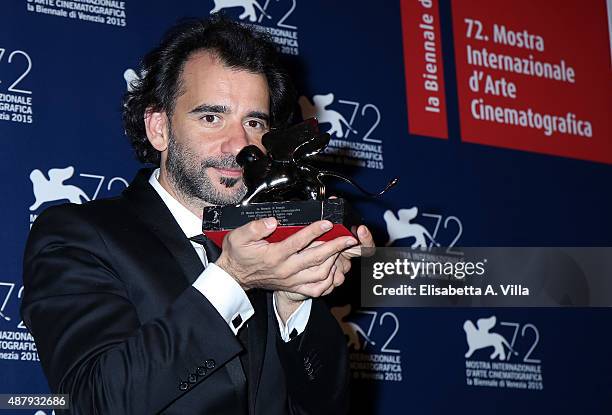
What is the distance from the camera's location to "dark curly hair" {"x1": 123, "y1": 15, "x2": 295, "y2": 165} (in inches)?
104

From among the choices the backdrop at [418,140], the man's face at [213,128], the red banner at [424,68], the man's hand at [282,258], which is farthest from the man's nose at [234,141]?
the red banner at [424,68]

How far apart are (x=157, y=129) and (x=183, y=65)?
0.68 ft

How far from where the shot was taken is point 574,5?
15.3ft

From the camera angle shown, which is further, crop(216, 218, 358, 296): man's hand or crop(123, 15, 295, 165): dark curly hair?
crop(123, 15, 295, 165): dark curly hair

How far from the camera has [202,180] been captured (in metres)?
2.42

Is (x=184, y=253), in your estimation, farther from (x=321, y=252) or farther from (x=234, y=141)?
(x=321, y=252)

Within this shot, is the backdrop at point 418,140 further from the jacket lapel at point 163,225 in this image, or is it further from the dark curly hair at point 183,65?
the jacket lapel at point 163,225

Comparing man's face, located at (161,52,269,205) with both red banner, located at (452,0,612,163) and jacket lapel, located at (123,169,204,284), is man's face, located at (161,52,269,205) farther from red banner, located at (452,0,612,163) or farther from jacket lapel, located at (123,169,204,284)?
red banner, located at (452,0,612,163)

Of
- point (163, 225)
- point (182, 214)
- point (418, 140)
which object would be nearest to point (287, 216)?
point (163, 225)

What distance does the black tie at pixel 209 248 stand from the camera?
89.4 inches

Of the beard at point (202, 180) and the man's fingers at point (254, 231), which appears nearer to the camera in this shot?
the man's fingers at point (254, 231)

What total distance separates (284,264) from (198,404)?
16.0 inches

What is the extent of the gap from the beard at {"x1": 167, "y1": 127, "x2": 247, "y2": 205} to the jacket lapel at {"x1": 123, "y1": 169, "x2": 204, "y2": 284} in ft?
0.32

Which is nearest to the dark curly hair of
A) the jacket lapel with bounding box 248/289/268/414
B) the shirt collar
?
the shirt collar
